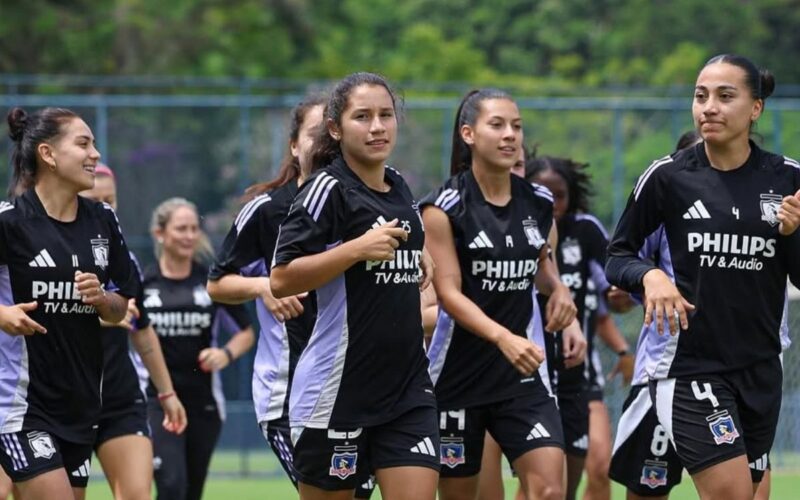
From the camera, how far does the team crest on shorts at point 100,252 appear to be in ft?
22.0

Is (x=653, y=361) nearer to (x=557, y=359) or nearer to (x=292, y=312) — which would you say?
(x=292, y=312)

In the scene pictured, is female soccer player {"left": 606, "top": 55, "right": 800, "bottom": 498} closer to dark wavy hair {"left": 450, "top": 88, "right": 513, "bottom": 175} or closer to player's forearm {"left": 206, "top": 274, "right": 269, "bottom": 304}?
dark wavy hair {"left": 450, "top": 88, "right": 513, "bottom": 175}

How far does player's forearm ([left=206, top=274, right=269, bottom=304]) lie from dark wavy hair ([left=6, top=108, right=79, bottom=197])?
88cm

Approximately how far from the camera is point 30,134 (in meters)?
6.79

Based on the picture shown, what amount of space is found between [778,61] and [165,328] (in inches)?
775

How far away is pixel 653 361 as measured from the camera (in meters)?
6.38

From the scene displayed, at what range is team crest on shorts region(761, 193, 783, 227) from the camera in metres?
6.15

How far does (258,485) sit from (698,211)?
911 cm

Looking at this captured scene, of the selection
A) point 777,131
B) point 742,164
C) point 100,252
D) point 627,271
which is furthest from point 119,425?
point 777,131

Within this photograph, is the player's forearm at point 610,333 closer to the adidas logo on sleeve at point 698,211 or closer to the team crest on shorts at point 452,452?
the team crest on shorts at point 452,452

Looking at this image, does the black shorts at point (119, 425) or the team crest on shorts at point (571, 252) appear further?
the team crest on shorts at point (571, 252)

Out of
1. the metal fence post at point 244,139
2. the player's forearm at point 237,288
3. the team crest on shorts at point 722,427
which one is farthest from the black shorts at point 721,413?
the metal fence post at point 244,139

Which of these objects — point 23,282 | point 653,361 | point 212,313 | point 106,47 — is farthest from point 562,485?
point 106,47

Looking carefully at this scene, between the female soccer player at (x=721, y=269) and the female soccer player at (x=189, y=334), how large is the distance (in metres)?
3.73
